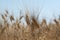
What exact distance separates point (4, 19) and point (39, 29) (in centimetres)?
63

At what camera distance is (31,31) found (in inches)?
91.4

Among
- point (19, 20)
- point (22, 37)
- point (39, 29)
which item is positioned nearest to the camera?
point (39, 29)

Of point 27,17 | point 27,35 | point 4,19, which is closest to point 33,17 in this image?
point 27,17

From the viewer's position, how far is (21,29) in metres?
2.65

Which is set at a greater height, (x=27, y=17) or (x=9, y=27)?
(x=27, y=17)

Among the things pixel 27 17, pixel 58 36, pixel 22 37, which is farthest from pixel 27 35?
pixel 58 36

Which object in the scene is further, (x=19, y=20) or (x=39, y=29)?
(x=19, y=20)

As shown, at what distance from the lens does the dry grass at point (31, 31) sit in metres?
2.27

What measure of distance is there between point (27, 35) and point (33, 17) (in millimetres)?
243

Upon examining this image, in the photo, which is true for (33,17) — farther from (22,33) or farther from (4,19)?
(4,19)

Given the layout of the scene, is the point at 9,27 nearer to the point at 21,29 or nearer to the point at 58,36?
the point at 21,29

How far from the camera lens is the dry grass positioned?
2270 mm

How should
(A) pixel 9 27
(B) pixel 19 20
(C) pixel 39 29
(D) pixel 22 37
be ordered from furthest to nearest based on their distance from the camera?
1. (A) pixel 9 27
2. (B) pixel 19 20
3. (D) pixel 22 37
4. (C) pixel 39 29

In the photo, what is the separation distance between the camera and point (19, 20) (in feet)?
8.55
